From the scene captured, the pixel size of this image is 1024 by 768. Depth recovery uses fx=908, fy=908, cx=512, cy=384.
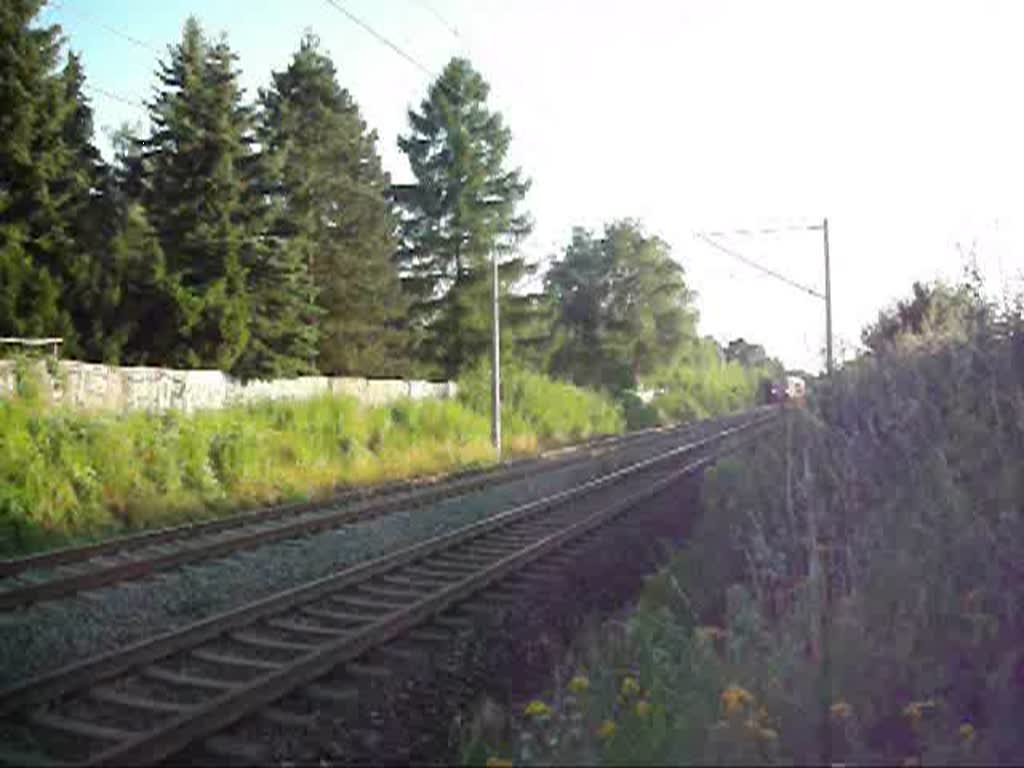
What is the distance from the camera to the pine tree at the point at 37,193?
23.5 m

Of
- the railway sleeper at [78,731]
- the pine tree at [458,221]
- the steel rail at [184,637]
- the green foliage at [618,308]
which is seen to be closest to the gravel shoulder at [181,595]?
the steel rail at [184,637]

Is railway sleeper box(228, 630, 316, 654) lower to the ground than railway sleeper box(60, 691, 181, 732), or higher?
higher

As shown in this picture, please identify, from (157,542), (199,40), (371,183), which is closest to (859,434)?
(157,542)

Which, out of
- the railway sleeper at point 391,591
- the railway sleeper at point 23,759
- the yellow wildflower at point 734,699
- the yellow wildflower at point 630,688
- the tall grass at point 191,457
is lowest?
the railway sleeper at point 23,759

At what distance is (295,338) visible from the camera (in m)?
28.3

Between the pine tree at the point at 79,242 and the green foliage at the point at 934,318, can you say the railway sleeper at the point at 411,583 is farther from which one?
the pine tree at the point at 79,242

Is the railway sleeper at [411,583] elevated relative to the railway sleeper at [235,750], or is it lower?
elevated

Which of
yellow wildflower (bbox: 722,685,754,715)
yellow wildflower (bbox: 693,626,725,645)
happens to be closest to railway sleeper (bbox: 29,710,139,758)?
yellow wildflower (bbox: 722,685,754,715)

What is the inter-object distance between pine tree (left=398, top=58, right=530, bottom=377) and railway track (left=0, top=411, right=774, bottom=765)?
25168 mm

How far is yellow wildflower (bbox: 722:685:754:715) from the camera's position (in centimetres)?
384

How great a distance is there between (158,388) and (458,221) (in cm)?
1843

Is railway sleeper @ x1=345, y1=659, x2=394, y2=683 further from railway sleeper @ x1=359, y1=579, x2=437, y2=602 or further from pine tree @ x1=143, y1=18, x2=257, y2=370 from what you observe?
pine tree @ x1=143, y1=18, x2=257, y2=370

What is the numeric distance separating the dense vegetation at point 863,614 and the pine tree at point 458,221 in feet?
83.9

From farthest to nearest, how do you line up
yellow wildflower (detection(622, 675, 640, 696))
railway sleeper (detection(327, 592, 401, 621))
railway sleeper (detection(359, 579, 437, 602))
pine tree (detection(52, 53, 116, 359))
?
1. pine tree (detection(52, 53, 116, 359))
2. railway sleeper (detection(359, 579, 437, 602))
3. railway sleeper (detection(327, 592, 401, 621))
4. yellow wildflower (detection(622, 675, 640, 696))
